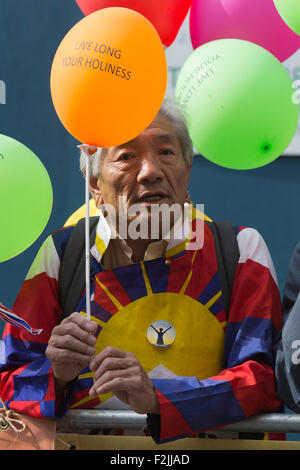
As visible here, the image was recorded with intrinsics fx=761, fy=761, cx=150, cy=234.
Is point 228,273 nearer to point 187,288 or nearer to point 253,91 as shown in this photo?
point 187,288

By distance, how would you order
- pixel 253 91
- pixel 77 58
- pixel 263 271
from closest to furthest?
pixel 77 58, pixel 263 271, pixel 253 91

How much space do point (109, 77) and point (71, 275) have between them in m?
0.58

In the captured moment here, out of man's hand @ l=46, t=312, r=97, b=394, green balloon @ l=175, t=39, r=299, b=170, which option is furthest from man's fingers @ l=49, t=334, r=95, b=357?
green balloon @ l=175, t=39, r=299, b=170

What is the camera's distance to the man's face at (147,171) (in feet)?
7.06

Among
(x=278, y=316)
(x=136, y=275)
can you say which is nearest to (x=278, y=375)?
(x=278, y=316)

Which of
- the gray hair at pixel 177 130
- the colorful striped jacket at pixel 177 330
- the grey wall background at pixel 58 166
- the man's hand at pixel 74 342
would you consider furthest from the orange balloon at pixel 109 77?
the grey wall background at pixel 58 166

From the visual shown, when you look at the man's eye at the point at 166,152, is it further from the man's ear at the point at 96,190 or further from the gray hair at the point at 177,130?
the man's ear at the point at 96,190

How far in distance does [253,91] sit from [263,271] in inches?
21.2

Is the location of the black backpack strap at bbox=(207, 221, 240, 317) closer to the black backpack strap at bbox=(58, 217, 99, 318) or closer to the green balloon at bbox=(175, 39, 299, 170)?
the green balloon at bbox=(175, 39, 299, 170)

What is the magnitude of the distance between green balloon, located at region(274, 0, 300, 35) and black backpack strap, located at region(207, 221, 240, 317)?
65 centimetres

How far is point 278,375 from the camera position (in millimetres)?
1905

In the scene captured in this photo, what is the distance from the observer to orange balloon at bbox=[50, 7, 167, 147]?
1935 mm

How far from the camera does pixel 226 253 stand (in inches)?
85.4

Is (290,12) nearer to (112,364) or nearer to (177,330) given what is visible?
(177,330)
